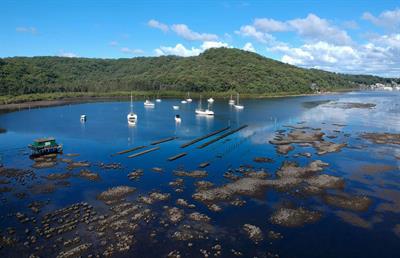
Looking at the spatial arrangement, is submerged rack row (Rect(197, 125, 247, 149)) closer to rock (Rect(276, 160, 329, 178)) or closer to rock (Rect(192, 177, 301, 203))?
rock (Rect(276, 160, 329, 178))

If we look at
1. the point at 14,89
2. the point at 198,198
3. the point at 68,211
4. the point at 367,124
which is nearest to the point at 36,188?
the point at 68,211

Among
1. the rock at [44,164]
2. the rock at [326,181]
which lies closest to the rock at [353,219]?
the rock at [326,181]

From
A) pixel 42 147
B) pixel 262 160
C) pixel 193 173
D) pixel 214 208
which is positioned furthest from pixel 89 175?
pixel 262 160

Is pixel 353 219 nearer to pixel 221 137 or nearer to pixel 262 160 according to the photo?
pixel 262 160

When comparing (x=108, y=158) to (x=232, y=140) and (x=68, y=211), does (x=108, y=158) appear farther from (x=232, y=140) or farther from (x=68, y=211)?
(x=232, y=140)

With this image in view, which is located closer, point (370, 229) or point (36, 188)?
point (370, 229)
